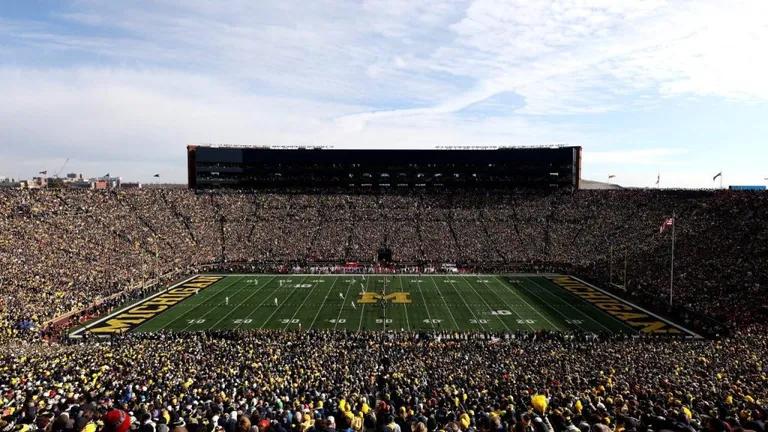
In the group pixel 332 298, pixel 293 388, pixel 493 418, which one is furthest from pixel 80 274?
pixel 493 418

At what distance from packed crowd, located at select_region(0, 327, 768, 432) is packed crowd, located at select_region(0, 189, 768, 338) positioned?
14.0 meters

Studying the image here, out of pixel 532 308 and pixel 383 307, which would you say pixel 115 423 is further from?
pixel 532 308

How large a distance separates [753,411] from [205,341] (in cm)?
2405

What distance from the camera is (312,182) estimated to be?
84.6 metres

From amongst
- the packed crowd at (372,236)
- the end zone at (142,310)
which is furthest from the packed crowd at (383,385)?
the packed crowd at (372,236)

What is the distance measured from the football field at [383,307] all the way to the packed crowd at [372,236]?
402cm

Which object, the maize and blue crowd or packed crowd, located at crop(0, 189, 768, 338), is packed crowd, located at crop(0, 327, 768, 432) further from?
packed crowd, located at crop(0, 189, 768, 338)

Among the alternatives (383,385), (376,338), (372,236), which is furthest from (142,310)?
(372,236)

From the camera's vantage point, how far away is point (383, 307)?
3869 cm

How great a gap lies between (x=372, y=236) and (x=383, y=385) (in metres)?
48.7

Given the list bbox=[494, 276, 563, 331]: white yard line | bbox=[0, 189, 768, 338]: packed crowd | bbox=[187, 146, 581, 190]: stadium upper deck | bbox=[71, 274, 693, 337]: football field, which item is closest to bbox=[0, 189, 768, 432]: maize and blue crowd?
bbox=[0, 189, 768, 338]: packed crowd

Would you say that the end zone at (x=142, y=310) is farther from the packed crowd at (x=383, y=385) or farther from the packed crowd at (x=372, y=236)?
the packed crowd at (x=383, y=385)

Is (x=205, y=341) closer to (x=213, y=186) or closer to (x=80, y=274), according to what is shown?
(x=80, y=274)

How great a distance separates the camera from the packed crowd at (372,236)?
3900 centimetres
